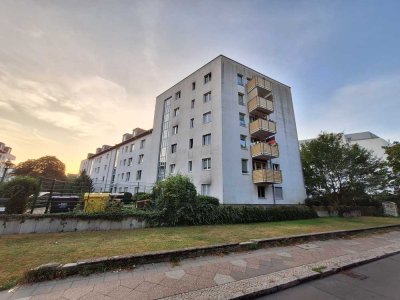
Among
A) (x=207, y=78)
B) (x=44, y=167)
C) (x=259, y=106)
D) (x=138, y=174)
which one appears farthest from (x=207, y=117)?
(x=44, y=167)

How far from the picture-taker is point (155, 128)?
28875 millimetres

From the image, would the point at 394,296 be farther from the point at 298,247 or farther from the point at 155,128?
the point at 155,128

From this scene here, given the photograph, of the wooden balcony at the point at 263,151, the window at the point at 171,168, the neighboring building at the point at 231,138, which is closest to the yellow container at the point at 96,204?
the neighboring building at the point at 231,138

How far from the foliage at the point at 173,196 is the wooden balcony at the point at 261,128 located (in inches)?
453

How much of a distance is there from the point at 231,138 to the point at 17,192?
16162 mm

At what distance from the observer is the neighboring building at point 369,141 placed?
42844mm

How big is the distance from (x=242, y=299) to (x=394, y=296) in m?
3.40

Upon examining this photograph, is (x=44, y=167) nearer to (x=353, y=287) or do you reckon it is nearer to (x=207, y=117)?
(x=207, y=117)

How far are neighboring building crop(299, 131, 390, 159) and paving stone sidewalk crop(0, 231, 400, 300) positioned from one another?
40538mm

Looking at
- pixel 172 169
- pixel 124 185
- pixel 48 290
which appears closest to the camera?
pixel 48 290

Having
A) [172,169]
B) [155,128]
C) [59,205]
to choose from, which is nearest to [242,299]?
[59,205]

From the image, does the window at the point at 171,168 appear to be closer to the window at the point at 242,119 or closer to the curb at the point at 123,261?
the window at the point at 242,119

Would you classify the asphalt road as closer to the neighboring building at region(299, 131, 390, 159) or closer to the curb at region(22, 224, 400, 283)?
the curb at region(22, 224, 400, 283)

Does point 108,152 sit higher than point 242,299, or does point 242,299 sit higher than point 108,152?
point 108,152
